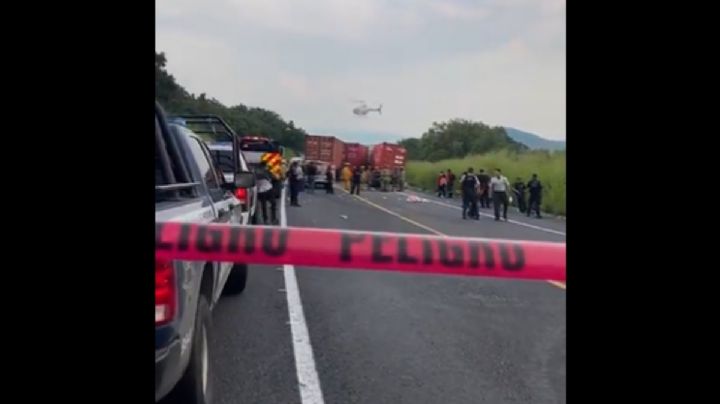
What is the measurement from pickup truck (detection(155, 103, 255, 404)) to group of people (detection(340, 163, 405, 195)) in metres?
24.9

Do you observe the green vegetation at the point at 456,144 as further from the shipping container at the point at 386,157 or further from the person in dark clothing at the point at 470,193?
the shipping container at the point at 386,157

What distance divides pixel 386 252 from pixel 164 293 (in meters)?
0.92

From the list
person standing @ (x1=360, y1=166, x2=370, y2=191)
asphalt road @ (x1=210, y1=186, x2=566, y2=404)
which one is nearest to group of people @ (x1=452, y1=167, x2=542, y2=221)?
asphalt road @ (x1=210, y1=186, x2=566, y2=404)

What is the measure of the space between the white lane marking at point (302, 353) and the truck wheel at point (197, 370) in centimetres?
83

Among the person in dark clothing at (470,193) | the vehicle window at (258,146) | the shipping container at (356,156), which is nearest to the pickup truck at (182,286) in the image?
the vehicle window at (258,146)

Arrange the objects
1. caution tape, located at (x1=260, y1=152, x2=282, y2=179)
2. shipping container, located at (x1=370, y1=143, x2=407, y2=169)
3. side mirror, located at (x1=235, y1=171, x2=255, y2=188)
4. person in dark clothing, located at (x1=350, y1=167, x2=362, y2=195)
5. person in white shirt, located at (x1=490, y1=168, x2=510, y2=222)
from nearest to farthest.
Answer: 1. side mirror, located at (x1=235, y1=171, x2=255, y2=188)
2. caution tape, located at (x1=260, y1=152, x2=282, y2=179)
3. person in white shirt, located at (x1=490, y1=168, x2=510, y2=222)
4. shipping container, located at (x1=370, y1=143, x2=407, y2=169)
5. person in dark clothing, located at (x1=350, y1=167, x2=362, y2=195)

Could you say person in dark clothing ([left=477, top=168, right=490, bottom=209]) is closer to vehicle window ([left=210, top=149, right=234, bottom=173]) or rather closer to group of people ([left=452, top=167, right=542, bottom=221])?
group of people ([left=452, top=167, right=542, bottom=221])

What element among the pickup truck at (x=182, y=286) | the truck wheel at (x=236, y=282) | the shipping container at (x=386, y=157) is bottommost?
the truck wheel at (x=236, y=282)

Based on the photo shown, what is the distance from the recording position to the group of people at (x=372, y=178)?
29.4 m

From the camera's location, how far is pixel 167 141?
362cm

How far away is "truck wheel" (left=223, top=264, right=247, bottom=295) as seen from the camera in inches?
260

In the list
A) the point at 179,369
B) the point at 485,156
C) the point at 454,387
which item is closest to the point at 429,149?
the point at 485,156

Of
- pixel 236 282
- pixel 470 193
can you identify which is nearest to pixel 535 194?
pixel 470 193
